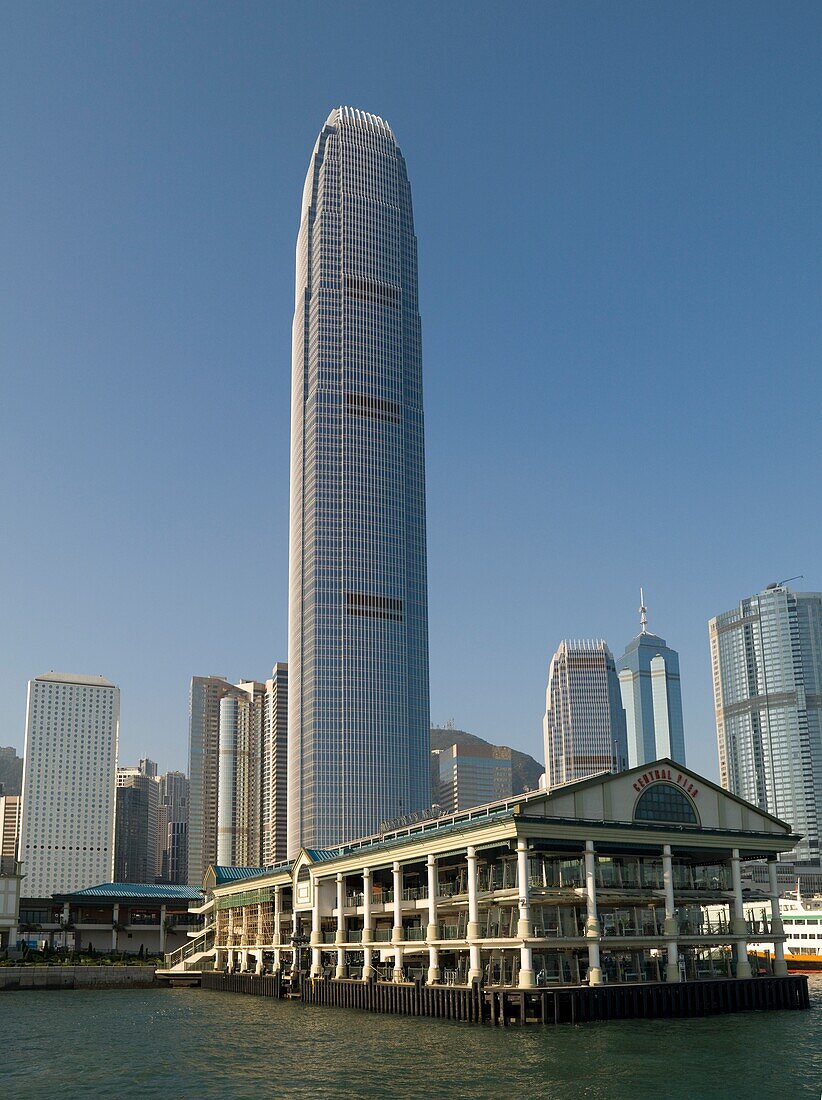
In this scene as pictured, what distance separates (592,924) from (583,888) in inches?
121

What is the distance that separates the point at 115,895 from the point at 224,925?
149ft

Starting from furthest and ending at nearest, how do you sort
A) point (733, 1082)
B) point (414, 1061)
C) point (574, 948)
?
1. point (574, 948)
2. point (414, 1061)
3. point (733, 1082)

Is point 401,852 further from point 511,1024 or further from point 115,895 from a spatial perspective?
point 115,895

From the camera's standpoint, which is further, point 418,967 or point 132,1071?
point 418,967

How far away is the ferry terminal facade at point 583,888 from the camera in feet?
267

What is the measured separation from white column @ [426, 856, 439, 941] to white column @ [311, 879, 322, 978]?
86.1 ft

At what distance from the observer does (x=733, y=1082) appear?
54344 millimetres

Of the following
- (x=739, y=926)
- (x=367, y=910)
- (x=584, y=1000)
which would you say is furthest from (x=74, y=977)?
(x=584, y=1000)

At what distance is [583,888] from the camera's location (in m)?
82.8

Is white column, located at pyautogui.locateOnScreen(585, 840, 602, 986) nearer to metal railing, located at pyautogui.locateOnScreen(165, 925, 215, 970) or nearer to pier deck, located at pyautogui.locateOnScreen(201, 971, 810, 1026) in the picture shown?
pier deck, located at pyautogui.locateOnScreen(201, 971, 810, 1026)

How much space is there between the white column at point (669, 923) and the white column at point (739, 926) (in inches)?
229

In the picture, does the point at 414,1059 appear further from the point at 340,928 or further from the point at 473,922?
the point at 340,928

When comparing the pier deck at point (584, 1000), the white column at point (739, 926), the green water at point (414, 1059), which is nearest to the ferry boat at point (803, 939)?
the pier deck at point (584, 1000)

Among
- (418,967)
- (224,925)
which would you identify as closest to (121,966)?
(224,925)
